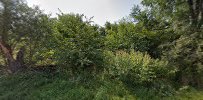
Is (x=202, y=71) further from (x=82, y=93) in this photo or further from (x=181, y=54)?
(x=82, y=93)

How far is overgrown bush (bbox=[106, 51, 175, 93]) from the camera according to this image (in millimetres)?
14629

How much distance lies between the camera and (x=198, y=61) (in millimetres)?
15883

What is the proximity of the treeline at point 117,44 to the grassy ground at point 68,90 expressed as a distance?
28.5 inches

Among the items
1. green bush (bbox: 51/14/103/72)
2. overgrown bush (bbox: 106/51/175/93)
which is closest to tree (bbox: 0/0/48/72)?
green bush (bbox: 51/14/103/72)

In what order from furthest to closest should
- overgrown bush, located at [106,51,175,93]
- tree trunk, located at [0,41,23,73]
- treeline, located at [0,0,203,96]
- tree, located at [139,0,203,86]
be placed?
tree trunk, located at [0,41,23,73]
tree, located at [139,0,203,86]
treeline, located at [0,0,203,96]
overgrown bush, located at [106,51,175,93]

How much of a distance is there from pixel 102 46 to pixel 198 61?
5045 mm

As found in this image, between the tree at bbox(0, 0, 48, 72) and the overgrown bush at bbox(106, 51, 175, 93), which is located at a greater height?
the tree at bbox(0, 0, 48, 72)

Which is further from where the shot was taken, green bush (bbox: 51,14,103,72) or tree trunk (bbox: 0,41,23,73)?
tree trunk (bbox: 0,41,23,73)

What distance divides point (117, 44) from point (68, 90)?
571 centimetres

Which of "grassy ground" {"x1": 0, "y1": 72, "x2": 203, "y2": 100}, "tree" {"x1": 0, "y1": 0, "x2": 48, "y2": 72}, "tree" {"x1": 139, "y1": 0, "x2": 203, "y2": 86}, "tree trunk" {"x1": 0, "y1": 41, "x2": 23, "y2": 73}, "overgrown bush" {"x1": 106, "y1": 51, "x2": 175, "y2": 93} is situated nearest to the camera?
"grassy ground" {"x1": 0, "y1": 72, "x2": 203, "y2": 100}

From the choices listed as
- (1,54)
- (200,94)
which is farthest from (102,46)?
(1,54)

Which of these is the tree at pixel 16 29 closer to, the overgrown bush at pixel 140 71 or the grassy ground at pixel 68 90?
the grassy ground at pixel 68 90

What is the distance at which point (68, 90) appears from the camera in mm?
14172

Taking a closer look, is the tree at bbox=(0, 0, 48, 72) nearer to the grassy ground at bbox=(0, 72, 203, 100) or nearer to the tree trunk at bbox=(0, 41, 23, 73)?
the tree trunk at bbox=(0, 41, 23, 73)
